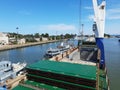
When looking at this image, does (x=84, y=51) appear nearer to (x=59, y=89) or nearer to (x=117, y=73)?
(x=117, y=73)

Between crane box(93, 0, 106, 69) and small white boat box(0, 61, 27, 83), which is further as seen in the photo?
crane box(93, 0, 106, 69)

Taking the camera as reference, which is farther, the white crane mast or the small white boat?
the white crane mast

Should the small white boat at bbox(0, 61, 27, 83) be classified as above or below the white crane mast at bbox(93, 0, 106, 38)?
below

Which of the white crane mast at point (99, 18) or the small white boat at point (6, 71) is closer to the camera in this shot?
the small white boat at point (6, 71)

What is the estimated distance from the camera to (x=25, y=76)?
17094mm

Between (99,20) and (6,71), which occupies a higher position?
(99,20)

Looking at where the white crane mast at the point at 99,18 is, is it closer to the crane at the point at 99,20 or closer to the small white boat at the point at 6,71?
the crane at the point at 99,20

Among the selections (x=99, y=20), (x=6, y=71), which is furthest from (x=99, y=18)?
(x=6, y=71)

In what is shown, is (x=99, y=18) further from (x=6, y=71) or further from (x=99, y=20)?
(x=6, y=71)

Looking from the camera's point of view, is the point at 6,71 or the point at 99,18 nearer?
the point at 99,18

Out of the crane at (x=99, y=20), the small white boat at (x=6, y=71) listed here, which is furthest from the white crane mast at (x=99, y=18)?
the small white boat at (x=6, y=71)

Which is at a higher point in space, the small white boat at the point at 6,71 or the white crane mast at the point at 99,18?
the white crane mast at the point at 99,18

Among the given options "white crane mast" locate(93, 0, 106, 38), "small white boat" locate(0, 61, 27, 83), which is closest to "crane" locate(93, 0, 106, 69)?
"white crane mast" locate(93, 0, 106, 38)

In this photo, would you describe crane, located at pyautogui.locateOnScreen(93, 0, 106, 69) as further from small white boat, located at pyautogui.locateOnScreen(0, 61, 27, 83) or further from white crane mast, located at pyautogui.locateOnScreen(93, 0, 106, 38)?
small white boat, located at pyautogui.locateOnScreen(0, 61, 27, 83)
